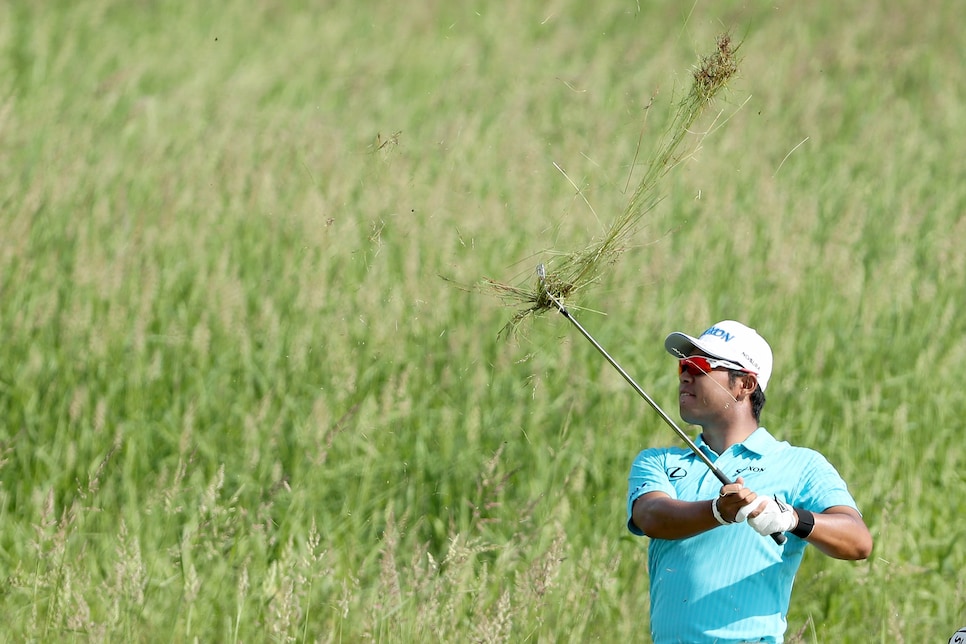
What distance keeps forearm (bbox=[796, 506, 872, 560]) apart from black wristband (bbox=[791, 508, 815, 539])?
16mm

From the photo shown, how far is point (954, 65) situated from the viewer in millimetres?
11719

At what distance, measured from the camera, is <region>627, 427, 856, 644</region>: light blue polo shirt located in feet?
10.6

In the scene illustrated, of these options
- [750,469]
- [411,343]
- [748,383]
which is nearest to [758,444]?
[750,469]

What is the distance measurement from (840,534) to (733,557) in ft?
0.98

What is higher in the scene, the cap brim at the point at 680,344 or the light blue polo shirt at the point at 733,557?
the cap brim at the point at 680,344

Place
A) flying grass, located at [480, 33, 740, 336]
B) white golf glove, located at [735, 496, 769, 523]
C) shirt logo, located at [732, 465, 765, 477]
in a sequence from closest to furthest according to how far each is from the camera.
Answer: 1. white golf glove, located at [735, 496, 769, 523]
2. shirt logo, located at [732, 465, 765, 477]
3. flying grass, located at [480, 33, 740, 336]

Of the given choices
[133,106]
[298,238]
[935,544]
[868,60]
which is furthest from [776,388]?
[868,60]

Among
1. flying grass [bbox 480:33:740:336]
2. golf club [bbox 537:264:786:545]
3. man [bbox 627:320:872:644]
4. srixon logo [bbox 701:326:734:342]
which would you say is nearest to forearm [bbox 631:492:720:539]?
man [bbox 627:320:872:644]

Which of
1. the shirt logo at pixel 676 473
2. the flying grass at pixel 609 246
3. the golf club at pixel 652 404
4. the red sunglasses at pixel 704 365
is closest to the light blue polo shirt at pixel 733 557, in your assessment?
the shirt logo at pixel 676 473

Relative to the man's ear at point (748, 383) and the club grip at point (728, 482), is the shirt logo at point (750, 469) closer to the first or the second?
the club grip at point (728, 482)

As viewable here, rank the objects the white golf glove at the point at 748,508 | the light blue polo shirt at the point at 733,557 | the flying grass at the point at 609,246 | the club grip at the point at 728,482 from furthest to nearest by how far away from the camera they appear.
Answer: the flying grass at the point at 609,246, the light blue polo shirt at the point at 733,557, the club grip at the point at 728,482, the white golf glove at the point at 748,508

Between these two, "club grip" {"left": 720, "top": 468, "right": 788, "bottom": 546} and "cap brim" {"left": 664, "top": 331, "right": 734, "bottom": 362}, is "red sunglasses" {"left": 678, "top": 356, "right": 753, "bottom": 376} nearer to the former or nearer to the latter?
"cap brim" {"left": 664, "top": 331, "right": 734, "bottom": 362}

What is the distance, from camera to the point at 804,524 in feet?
10.1

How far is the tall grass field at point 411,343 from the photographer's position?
190 inches
